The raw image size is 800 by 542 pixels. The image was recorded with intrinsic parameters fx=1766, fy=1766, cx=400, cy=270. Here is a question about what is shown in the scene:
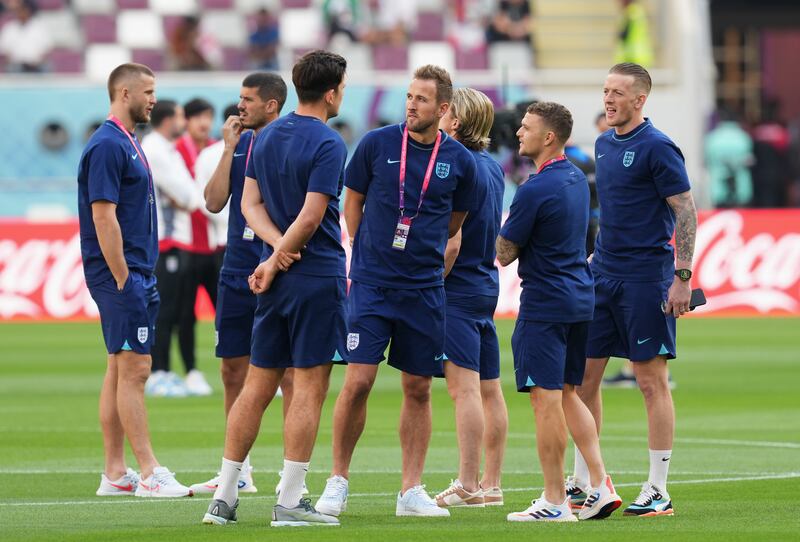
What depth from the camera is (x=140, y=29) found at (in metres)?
34.9

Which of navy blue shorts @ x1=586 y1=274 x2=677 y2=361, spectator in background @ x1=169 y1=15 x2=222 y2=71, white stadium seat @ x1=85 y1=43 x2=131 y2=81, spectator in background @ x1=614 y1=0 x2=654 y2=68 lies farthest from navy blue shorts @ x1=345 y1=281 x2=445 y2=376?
white stadium seat @ x1=85 y1=43 x2=131 y2=81

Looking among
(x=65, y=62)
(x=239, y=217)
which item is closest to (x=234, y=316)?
(x=239, y=217)

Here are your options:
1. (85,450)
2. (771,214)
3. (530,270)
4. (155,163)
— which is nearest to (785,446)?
(530,270)

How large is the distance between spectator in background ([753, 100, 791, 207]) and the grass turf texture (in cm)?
1439

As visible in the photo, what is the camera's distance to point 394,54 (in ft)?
112

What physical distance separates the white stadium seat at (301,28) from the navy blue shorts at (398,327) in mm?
25439

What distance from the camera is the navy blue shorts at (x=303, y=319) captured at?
9.15 metres

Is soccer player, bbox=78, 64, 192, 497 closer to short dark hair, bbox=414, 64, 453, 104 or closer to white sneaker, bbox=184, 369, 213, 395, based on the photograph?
short dark hair, bbox=414, 64, 453, 104

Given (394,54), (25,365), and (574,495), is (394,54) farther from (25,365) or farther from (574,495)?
(574,495)

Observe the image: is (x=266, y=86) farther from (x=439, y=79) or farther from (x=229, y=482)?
(x=229, y=482)

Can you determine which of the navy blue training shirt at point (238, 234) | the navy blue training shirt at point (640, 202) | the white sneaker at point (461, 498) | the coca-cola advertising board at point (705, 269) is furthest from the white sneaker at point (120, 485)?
the coca-cola advertising board at point (705, 269)

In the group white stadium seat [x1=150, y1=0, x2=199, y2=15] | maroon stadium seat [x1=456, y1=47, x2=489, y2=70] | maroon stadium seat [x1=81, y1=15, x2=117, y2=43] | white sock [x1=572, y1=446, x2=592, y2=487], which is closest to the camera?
white sock [x1=572, y1=446, x2=592, y2=487]

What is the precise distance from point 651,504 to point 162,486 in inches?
115

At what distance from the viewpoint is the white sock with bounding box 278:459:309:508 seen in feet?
29.7
